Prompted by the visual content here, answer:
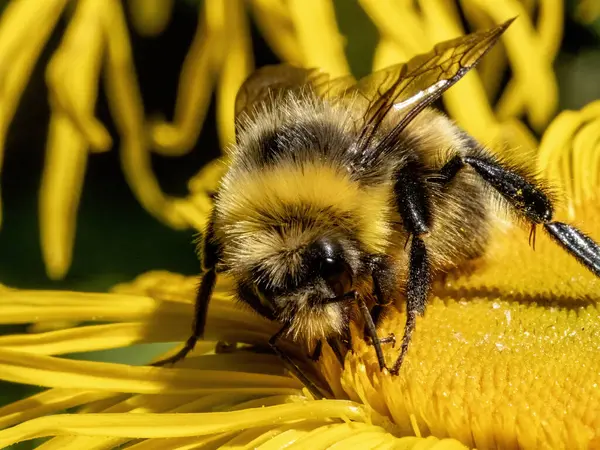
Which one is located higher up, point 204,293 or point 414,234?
point 414,234

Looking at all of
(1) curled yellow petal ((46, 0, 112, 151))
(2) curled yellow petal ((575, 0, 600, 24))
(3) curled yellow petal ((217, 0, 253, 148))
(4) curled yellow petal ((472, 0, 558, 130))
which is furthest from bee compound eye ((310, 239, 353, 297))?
(2) curled yellow petal ((575, 0, 600, 24))

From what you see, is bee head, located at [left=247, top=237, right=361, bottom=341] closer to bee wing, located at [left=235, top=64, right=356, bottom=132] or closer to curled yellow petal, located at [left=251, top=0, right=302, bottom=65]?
bee wing, located at [left=235, top=64, right=356, bottom=132]

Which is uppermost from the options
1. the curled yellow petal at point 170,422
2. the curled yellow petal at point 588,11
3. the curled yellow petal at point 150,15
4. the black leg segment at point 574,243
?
the curled yellow petal at point 588,11

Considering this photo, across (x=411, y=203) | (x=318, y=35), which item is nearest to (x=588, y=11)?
(x=318, y=35)

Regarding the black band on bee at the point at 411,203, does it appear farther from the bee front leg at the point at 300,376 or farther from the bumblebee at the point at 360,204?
the bee front leg at the point at 300,376

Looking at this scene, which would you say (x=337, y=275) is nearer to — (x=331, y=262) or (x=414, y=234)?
(x=331, y=262)

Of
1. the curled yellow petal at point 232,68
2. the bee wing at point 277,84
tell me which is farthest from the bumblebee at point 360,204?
→ the curled yellow petal at point 232,68
